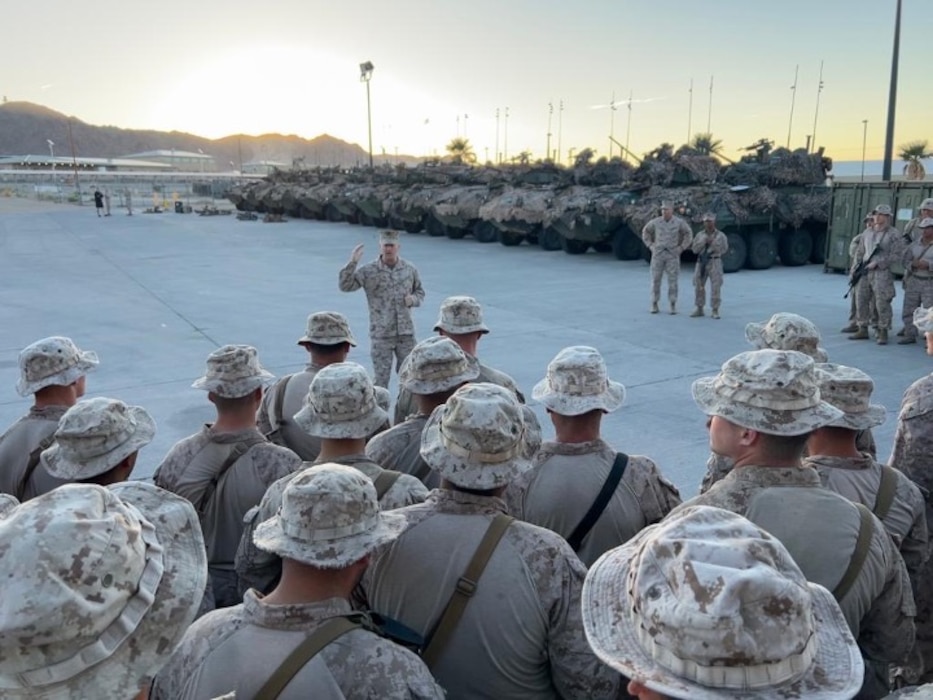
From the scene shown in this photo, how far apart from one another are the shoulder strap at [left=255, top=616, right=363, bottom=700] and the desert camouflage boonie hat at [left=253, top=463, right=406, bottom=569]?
0.13m

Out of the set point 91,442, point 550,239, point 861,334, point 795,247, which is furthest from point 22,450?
point 550,239

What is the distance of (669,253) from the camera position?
11.2 meters

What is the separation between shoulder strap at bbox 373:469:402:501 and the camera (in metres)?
2.61

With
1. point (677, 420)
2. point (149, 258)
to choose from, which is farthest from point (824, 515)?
point (149, 258)

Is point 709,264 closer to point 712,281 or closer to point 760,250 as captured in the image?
point 712,281

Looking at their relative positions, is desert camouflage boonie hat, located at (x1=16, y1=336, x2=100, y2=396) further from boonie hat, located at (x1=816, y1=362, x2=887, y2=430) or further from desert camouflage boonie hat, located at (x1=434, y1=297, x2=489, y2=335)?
boonie hat, located at (x1=816, y1=362, x2=887, y2=430)

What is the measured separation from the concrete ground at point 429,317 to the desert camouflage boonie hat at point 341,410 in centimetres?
294

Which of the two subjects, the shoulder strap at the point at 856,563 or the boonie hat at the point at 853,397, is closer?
the shoulder strap at the point at 856,563

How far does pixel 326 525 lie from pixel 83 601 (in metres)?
0.65

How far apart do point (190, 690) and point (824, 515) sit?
1.64 m

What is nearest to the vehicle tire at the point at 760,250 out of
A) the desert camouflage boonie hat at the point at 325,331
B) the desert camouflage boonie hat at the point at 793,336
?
the desert camouflage boonie hat at the point at 793,336

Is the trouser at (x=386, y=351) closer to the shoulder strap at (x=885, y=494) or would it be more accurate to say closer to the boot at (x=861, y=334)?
the shoulder strap at (x=885, y=494)

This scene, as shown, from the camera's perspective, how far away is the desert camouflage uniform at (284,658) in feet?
5.44

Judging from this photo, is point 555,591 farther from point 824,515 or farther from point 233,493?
point 233,493
